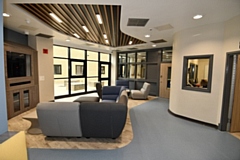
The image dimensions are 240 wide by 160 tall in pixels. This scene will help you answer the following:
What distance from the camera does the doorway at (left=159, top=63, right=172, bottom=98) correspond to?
277 inches

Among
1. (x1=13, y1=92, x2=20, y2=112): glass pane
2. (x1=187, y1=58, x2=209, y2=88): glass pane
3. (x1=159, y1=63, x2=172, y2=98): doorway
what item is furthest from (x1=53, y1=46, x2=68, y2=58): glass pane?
(x1=187, y1=58, x2=209, y2=88): glass pane

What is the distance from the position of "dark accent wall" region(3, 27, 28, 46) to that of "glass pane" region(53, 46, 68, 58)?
1.41 meters

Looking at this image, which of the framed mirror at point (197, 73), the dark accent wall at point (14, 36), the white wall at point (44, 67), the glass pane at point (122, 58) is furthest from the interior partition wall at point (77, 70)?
the framed mirror at point (197, 73)

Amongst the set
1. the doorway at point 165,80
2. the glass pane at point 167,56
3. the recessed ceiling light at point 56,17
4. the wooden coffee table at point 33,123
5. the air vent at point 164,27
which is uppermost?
the recessed ceiling light at point 56,17

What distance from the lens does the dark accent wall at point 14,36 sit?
418 cm

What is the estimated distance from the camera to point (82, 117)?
8.29 ft

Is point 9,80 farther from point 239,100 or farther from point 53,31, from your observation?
point 239,100

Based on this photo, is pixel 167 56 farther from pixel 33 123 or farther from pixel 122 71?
pixel 33 123

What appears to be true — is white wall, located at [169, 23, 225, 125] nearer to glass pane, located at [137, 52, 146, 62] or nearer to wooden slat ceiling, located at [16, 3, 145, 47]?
wooden slat ceiling, located at [16, 3, 145, 47]

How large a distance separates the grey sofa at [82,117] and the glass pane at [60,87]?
428 cm

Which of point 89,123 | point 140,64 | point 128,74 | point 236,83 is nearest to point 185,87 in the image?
point 236,83

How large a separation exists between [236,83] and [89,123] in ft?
11.6

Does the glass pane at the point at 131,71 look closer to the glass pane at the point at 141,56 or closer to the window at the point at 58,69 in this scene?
the glass pane at the point at 141,56

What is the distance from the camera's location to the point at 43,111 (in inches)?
98.3
